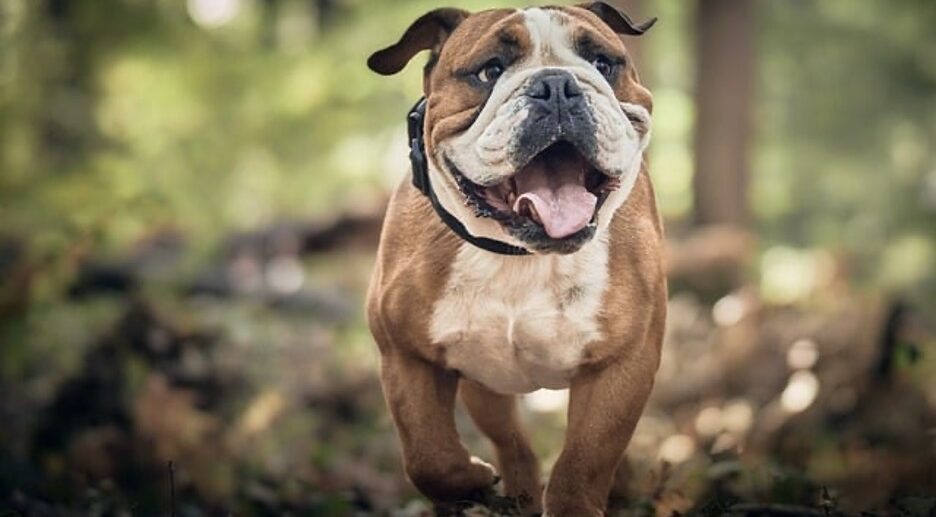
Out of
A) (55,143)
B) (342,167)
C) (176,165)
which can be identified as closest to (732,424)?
(176,165)

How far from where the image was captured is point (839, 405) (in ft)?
29.6

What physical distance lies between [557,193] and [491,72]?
1.30ft

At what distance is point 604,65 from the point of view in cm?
425

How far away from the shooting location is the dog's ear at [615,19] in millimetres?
4441

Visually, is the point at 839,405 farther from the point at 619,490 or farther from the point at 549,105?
the point at 549,105

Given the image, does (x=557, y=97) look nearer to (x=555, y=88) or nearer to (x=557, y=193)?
(x=555, y=88)

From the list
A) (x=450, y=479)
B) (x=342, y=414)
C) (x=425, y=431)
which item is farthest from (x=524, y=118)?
(x=342, y=414)

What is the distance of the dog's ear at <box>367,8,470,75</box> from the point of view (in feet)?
14.8

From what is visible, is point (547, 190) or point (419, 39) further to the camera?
point (419, 39)

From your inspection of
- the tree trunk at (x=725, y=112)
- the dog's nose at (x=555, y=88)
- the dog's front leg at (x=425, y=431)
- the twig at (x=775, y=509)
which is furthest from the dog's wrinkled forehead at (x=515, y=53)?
the tree trunk at (x=725, y=112)

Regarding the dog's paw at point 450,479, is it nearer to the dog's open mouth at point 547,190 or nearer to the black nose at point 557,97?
the dog's open mouth at point 547,190

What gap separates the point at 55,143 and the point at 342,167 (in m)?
3.09

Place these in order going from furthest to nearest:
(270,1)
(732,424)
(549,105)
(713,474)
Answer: (270,1), (732,424), (713,474), (549,105)

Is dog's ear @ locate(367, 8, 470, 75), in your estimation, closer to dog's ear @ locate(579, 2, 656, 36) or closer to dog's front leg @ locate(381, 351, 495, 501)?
dog's ear @ locate(579, 2, 656, 36)
